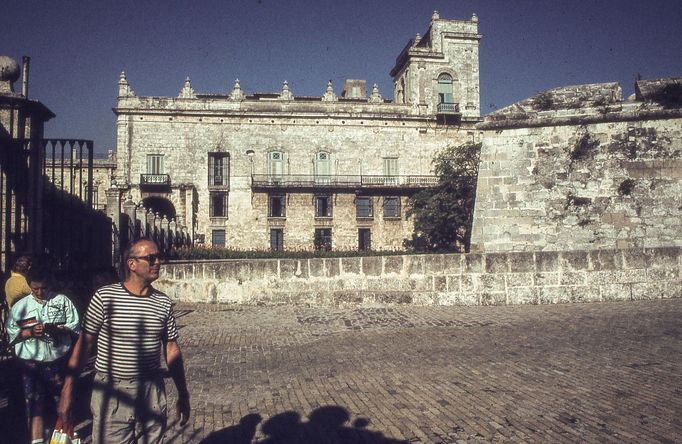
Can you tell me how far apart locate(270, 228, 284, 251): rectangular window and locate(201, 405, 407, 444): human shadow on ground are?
3040 cm

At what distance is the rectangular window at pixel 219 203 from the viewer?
3367cm

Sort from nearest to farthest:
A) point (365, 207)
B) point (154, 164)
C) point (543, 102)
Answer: point (543, 102) → point (154, 164) → point (365, 207)

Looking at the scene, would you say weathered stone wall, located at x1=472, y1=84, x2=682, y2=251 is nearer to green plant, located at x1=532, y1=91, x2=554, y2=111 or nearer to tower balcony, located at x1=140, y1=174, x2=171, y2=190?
green plant, located at x1=532, y1=91, x2=554, y2=111

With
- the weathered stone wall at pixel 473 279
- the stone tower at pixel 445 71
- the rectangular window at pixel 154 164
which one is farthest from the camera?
the stone tower at pixel 445 71

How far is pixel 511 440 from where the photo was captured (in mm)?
3312

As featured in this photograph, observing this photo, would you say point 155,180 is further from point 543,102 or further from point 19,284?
point 19,284

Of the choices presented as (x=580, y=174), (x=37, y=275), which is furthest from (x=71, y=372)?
(x=580, y=174)

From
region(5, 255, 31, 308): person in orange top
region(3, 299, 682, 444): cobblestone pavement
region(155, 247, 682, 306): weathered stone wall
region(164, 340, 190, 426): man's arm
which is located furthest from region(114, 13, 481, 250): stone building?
region(164, 340, 190, 426): man's arm

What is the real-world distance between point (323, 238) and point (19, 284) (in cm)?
3062

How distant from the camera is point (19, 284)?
152 inches

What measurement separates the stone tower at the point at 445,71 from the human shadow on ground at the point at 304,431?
114 feet

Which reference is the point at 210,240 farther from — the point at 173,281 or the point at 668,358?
the point at 668,358

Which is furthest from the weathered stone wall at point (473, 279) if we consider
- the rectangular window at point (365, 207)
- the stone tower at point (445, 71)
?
the stone tower at point (445, 71)

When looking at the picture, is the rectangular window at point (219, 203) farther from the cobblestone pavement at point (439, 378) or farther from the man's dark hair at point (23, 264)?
the man's dark hair at point (23, 264)
